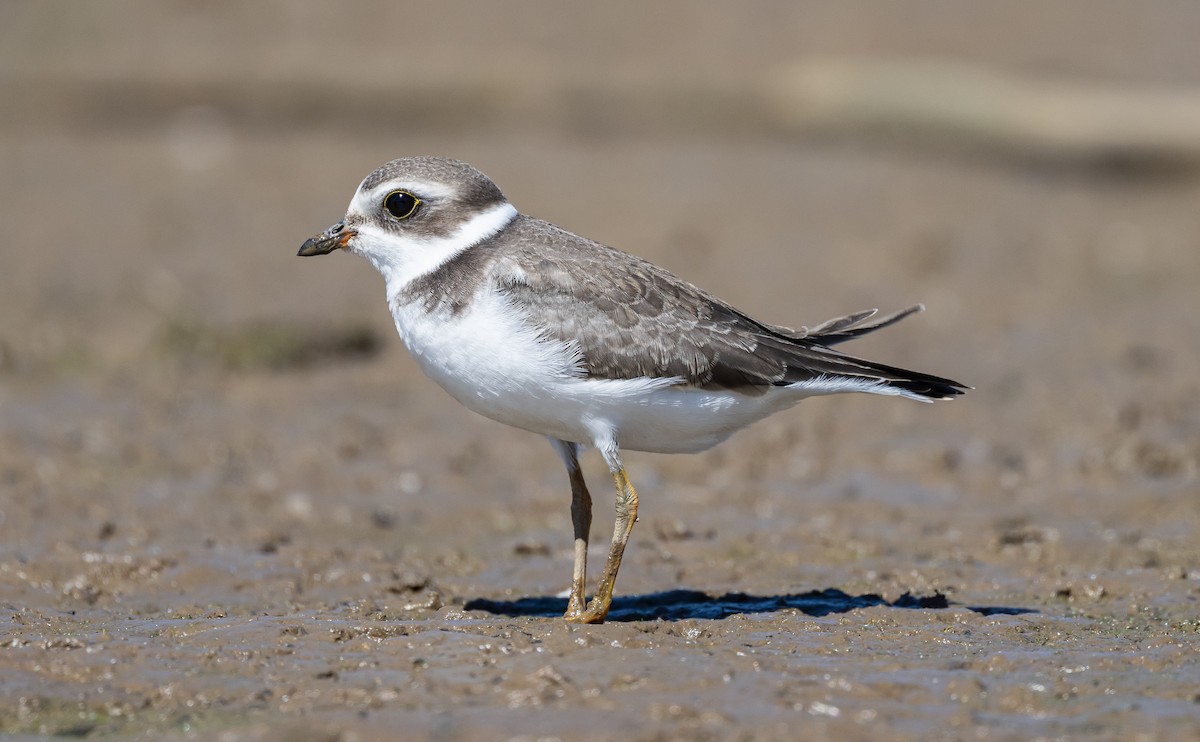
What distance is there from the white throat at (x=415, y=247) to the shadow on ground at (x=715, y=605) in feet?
5.91

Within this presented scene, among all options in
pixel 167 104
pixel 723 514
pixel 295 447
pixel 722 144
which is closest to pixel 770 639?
pixel 723 514

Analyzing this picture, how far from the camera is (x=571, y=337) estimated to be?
703cm

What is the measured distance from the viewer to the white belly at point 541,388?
6.92 m

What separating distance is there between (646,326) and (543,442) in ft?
14.6

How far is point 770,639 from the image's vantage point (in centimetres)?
686

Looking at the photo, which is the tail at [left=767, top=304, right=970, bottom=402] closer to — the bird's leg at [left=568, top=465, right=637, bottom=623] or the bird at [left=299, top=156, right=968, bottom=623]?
the bird at [left=299, top=156, right=968, bottom=623]

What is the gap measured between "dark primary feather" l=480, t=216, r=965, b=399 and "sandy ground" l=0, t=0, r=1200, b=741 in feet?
3.98

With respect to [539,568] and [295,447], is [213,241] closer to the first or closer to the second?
[295,447]

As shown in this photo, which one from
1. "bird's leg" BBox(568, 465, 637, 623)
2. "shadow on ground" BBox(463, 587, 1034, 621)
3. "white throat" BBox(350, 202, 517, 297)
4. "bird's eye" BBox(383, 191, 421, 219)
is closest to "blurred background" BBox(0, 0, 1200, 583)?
"shadow on ground" BBox(463, 587, 1034, 621)

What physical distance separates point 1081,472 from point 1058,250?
5765 mm

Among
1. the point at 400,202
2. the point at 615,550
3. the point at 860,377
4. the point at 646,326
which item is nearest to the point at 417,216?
the point at 400,202

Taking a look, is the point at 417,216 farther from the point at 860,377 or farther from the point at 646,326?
the point at 860,377

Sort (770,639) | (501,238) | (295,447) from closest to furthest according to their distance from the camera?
(770,639), (501,238), (295,447)

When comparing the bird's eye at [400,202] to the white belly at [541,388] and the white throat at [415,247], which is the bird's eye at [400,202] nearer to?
the white throat at [415,247]
